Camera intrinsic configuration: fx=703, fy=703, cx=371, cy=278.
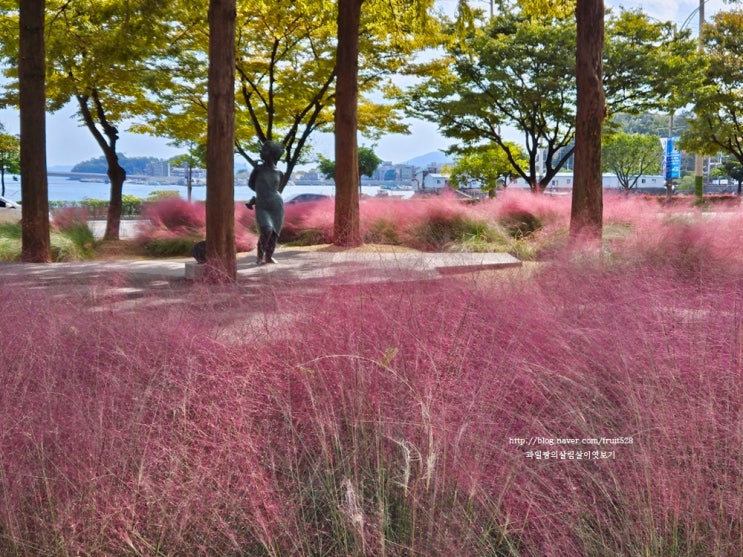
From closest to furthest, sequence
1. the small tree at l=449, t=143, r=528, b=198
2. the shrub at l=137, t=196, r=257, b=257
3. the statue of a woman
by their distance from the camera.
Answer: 1. the statue of a woman
2. the shrub at l=137, t=196, r=257, b=257
3. the small tree at l=449, t=143, r=528, b=198

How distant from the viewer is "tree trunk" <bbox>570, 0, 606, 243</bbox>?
9523 millimetres

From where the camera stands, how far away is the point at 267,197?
33.2 feet

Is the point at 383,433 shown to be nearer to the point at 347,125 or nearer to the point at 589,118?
the point at 589,118

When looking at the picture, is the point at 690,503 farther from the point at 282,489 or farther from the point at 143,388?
the point at 143,388

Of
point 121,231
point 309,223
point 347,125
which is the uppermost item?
point 347,125

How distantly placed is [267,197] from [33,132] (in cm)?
396

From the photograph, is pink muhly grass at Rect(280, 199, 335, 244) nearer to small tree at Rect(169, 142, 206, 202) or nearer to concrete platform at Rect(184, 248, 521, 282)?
concrete platform at Rect(184, 248, 521, 282)

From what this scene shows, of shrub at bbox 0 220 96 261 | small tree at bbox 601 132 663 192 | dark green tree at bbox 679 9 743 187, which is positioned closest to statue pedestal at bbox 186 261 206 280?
shrub at bbox 0 220 96 261

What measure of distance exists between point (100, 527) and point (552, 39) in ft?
76.7

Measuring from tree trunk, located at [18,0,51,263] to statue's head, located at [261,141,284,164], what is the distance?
12.1ft

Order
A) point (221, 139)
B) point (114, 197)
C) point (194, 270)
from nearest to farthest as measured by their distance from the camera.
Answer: point (221, 139), point (194, 270), point (114, 197)

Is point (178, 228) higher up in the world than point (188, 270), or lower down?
higher up

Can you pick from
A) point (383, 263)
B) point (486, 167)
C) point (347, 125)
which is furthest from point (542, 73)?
point (383, 263)

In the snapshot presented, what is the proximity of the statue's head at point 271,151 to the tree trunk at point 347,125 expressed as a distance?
262cm
